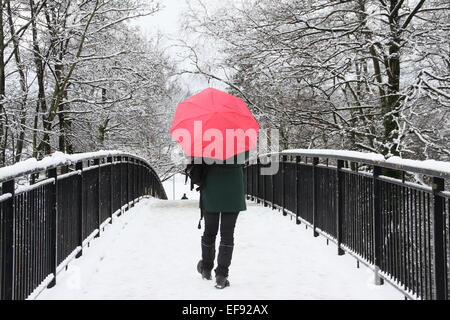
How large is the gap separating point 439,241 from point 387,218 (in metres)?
1.15

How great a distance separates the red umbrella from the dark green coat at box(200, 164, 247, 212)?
194 mm

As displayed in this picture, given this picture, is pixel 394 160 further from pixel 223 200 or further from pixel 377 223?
pixel 223 200

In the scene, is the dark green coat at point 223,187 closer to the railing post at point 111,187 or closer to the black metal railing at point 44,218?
the black metal railing at point 44,218

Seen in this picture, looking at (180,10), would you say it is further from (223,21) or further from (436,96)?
(436,96)

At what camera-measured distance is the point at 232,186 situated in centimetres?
468

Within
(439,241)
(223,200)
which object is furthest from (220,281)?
(439,241)

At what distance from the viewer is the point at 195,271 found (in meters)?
5.49

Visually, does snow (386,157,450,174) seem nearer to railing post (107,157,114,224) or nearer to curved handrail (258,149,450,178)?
curved handrail (258,149,450,178)

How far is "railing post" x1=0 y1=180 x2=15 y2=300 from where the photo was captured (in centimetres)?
350

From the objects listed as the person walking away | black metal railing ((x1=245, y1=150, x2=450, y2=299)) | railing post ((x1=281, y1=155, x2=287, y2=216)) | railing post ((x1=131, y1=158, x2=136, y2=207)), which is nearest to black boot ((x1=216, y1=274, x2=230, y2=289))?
the person walking away

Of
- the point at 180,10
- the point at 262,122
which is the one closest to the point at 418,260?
the point at 262,122

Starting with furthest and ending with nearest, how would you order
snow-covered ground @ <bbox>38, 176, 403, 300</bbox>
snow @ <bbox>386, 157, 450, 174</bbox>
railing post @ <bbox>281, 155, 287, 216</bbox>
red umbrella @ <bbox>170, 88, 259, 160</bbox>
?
railing post @ <bbox>281, 155, 287, 216</bbox> → snow-covered ground @ <bbox>38, 176, 403, 300</bbox> → red umbrella @ <bbox>170, 88, 259, 160</bbox> → snow @ <bbox>386, 157, 450, 174</bbox>

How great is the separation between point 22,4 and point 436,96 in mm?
12934
